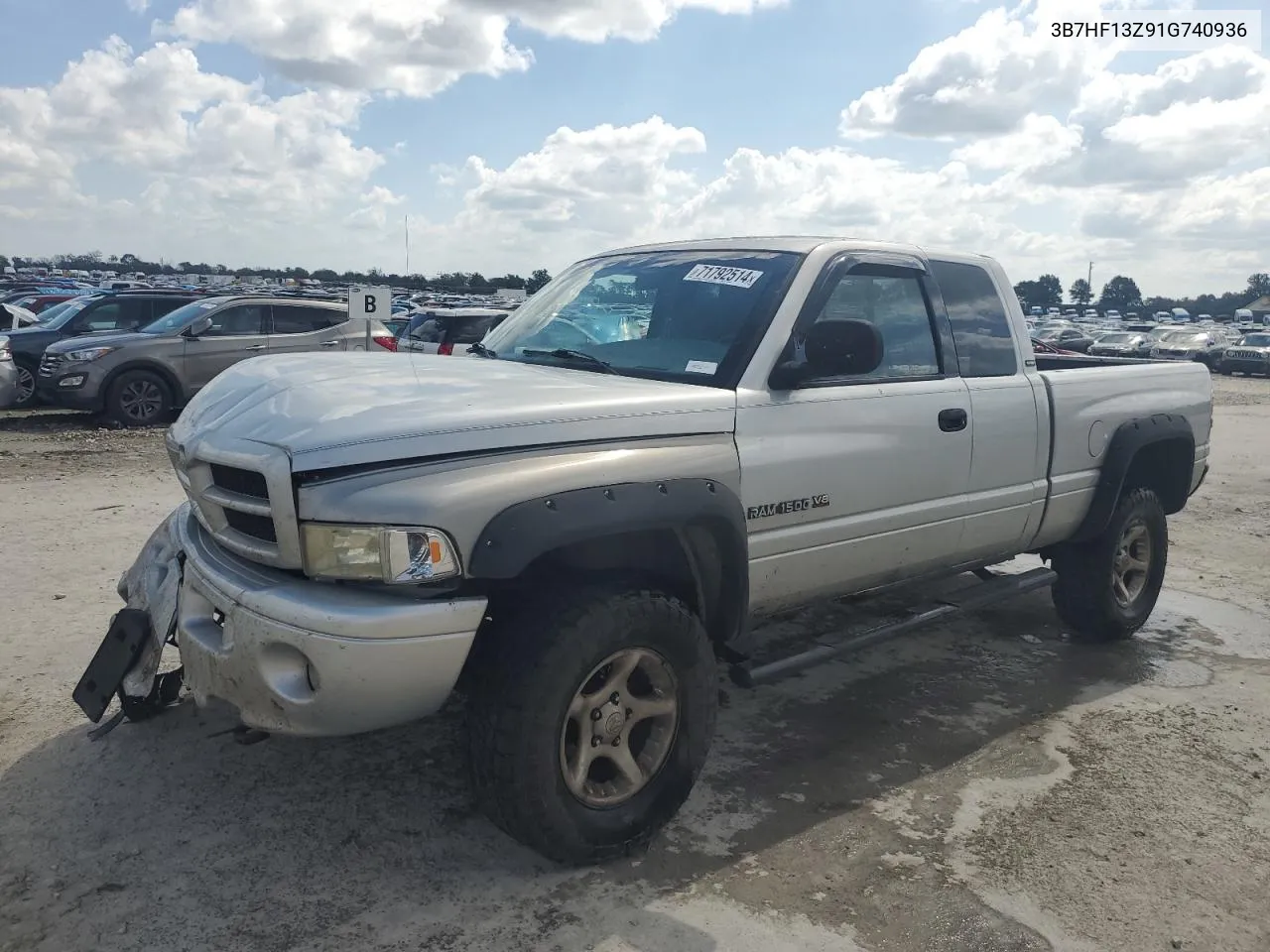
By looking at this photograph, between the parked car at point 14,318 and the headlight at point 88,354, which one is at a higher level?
the parked car at point 14,318

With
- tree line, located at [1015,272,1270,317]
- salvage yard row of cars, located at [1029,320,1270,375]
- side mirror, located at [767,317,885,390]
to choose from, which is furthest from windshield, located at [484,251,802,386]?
tree line, located at [1015,272,1270,317]

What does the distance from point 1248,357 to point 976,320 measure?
1317 inches

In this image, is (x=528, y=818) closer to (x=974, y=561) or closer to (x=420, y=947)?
(x=420, y=947)

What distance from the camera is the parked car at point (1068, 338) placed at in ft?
124

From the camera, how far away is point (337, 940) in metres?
2.72

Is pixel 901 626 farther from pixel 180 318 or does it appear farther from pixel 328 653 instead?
pixel 180 318

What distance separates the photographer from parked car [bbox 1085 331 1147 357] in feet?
114

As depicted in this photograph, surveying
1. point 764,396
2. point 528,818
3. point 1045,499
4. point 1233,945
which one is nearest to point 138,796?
point 528,818

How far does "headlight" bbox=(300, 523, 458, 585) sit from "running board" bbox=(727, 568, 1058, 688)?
1413 millimetres

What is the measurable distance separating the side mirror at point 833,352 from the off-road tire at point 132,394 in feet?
37.9

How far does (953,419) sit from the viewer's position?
4.21m

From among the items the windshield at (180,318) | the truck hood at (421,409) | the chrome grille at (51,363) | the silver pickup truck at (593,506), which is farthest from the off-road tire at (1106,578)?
the chrome grille at (51,363)

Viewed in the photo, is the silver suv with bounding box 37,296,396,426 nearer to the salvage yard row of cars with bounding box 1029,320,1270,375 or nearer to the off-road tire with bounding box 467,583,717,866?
the off-road tire with bounding box 467,583,717,866

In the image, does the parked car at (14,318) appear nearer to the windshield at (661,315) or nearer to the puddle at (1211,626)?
the windshield at (661,315)
